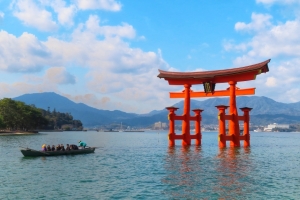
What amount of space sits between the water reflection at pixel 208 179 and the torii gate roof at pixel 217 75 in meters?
11.8

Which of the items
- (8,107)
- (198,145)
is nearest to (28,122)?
(8,107)

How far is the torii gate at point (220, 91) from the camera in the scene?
3614 centimetres

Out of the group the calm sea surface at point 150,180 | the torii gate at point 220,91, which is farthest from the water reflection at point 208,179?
the torii gate at point 220,91

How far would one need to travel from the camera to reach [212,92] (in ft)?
135

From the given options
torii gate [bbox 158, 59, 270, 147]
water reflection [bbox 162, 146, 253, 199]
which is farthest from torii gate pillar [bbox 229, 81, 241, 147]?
water reflection [bbox 162, 146, 253, 199]

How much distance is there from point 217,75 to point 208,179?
2033 cm

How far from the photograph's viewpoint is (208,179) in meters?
19.6

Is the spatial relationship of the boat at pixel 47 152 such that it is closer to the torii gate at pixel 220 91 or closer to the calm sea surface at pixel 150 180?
the calm sea surface at pixel 150 180

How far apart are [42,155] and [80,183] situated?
1439cm

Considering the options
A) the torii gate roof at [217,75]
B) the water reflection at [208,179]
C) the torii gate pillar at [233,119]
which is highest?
the torii gate roof at [217,75]

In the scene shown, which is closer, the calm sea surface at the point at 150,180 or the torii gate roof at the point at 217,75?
the calm sea surface at the point at 150,180

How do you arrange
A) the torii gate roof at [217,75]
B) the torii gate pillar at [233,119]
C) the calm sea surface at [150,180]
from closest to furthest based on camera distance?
the calm sea surface at [150,180], the torii gate roof at [217,75], the torii gate pillar at [233,119]

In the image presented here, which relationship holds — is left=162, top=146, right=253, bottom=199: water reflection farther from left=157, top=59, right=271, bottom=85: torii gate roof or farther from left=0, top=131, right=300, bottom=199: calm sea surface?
left=157, top=59, right=271, bottom=85: torii gate roof

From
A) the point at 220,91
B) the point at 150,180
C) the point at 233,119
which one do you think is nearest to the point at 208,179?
the point at 150,180
